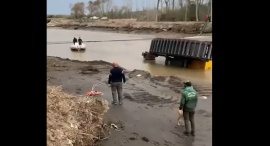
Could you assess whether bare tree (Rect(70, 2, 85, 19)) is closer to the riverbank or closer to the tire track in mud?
the riverbank

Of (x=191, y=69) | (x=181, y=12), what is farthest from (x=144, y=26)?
(x=191, y=69)

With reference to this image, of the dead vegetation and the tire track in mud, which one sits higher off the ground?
the dead vegetation

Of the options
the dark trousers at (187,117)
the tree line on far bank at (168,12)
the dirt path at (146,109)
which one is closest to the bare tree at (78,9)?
the tree line on far bank at (168,12)

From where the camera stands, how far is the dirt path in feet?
31.2

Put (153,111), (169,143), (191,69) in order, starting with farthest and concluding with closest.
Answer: (191,69) → (153,111) → (169,143)

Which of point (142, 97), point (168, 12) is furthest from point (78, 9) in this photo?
point (142, 97)

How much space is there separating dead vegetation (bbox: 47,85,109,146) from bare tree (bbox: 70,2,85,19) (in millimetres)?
143916

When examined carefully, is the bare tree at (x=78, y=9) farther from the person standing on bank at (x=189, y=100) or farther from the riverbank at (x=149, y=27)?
the person standing on bank at (x=189, y=100)

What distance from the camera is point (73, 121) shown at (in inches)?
312

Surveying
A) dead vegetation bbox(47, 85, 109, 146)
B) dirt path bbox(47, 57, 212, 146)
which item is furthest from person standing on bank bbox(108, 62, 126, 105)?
dead vegetation bbox(47, 85, 109, 146)
